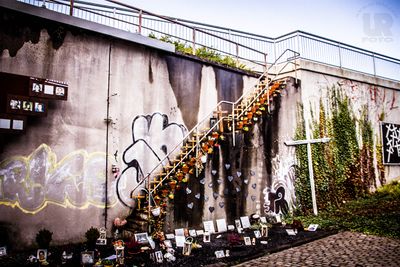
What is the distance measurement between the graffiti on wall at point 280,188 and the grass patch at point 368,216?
2.62ft

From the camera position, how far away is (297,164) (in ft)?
45.0

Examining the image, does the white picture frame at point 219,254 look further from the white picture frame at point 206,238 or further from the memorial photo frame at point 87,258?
the memorial photo frame at point 87,258

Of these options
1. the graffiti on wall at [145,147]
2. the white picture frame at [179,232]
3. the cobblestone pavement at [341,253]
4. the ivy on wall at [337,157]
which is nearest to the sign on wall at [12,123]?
the graffiti on wall at [145,147]

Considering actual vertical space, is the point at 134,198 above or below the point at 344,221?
above

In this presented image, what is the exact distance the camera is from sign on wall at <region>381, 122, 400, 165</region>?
17.6 metres

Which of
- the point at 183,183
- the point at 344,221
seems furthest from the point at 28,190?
the point at 344,221

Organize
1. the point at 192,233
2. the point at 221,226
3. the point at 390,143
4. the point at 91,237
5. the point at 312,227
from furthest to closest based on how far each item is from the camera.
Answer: the point at 390,143, the point at 221,226, the point at 312,227, the point at 192,233, the point at 91,237

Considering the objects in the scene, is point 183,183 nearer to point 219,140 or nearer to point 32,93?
point 219,140

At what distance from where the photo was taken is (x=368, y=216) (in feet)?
36.9

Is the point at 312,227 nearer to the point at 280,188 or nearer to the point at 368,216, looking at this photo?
the point at 368,216

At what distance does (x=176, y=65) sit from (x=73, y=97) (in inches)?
152

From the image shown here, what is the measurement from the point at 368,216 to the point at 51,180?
10.9 meters

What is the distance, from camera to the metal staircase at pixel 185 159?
9.15m

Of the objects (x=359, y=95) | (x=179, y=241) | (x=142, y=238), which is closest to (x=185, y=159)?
(x=179, y=241)
